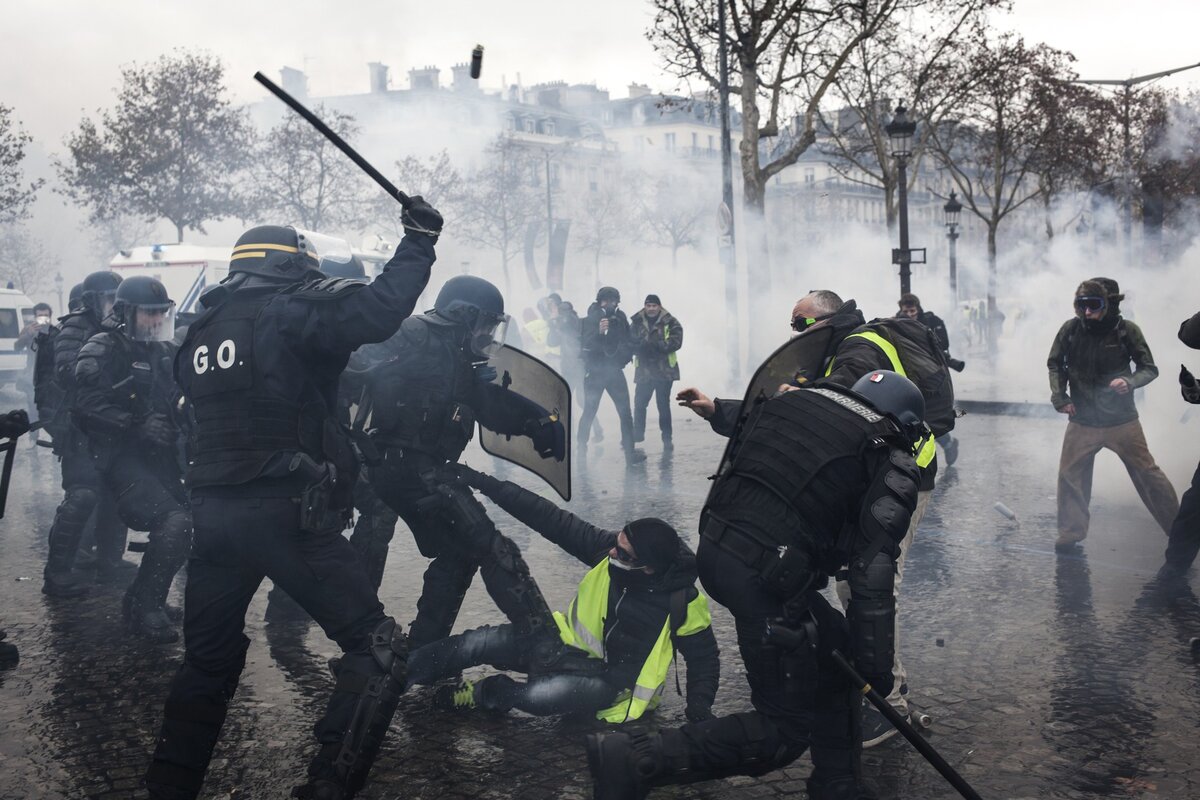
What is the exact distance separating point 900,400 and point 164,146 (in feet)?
87.7

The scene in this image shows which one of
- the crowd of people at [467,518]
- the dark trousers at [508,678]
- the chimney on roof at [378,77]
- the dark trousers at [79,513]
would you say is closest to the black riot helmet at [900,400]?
the crowd of people at [467,518]

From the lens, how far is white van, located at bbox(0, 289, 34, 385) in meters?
21.2

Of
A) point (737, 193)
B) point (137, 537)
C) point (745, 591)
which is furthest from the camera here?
point (737, 193)

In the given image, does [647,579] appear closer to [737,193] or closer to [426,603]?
[426,603]

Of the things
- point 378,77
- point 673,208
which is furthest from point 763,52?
point 378,77

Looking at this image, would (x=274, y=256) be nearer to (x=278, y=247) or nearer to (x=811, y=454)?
(x=278, y=247)

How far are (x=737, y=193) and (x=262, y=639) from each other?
45.7m

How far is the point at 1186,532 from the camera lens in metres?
6.05

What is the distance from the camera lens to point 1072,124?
103 feet

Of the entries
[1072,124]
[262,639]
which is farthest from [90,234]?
[262,639]

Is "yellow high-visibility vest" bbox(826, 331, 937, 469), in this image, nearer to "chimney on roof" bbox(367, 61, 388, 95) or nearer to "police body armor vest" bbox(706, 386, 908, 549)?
"police body armor vest" bbox(706, 386, 908, 549)

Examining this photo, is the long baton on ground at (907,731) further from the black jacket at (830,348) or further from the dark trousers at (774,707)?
the black jacket at (830,348)

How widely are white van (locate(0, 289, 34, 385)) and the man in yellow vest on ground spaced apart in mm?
19449

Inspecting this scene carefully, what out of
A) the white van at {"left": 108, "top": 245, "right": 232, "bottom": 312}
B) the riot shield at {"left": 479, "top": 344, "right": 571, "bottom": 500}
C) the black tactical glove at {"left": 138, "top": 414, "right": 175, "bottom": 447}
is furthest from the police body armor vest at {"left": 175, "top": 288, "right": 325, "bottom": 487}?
the white van at {"left": 108, "top": 245, "right": 232, "bottom": 312}
